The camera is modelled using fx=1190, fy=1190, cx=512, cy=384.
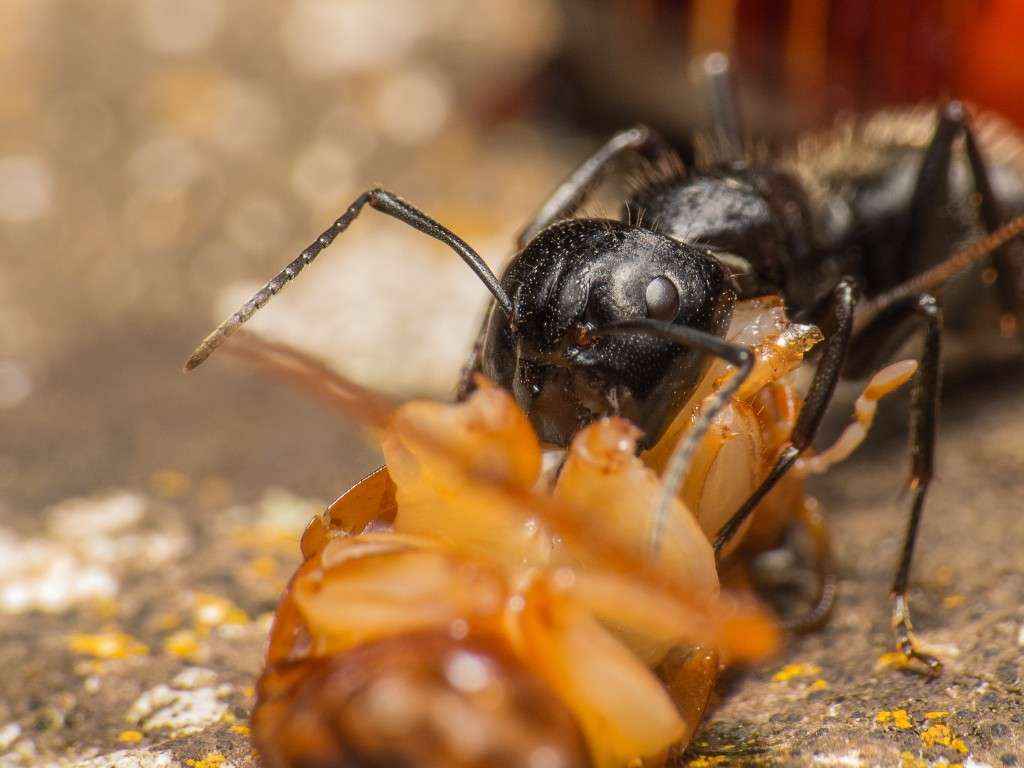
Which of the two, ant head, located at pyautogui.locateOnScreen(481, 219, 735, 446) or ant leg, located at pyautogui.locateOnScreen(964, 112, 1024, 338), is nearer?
ant head, located at pyautogui.locateOnScreen(481, 219, 735, 446)

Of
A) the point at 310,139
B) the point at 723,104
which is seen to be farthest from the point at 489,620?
the point at 310,139

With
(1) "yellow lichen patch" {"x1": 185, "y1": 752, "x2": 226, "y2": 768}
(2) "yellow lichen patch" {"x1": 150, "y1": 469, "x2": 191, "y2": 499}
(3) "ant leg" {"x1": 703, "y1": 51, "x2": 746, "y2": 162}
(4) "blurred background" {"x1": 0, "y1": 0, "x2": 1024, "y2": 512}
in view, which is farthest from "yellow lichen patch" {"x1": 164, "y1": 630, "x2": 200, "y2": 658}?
(3) "ant leg" {"x1": 703, "y1": 51, "x2": 746, "y2": 162}

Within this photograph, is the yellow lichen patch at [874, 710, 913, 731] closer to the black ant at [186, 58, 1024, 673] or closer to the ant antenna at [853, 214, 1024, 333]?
the black ant at [186, 58, 1024, 673]

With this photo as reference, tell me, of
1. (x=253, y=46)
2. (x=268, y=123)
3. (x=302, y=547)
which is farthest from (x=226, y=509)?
(x=253, y=46)

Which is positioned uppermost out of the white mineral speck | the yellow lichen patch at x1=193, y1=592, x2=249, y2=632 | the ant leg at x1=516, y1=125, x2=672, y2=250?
the ant leg at x1=516, y1=125, x2=672, y2=250

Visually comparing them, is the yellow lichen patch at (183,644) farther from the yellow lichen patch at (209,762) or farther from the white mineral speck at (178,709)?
the yellow lichen patch at (209,762)

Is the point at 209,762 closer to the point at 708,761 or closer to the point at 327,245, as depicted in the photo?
the point at 708,761
